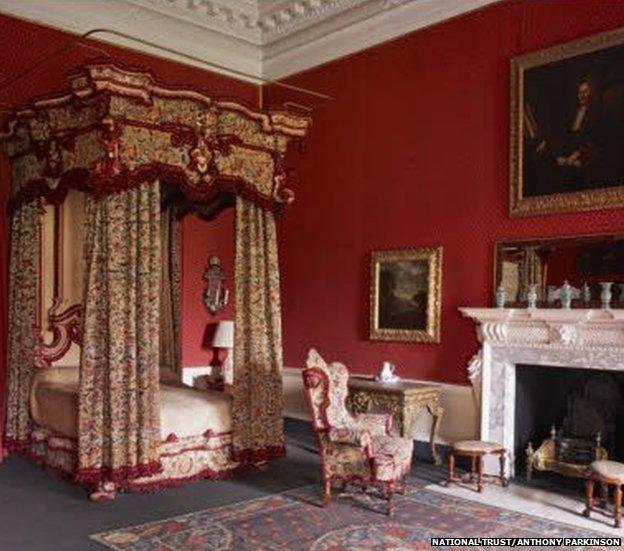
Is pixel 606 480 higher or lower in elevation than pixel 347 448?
lower

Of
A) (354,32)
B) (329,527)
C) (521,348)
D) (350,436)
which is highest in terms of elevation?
(354,32)

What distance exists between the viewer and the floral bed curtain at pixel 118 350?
18.8 ft

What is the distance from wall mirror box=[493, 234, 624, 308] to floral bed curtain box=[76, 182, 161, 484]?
3.41 meters

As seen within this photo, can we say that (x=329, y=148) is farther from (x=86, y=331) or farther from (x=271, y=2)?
(x=86, y=331)

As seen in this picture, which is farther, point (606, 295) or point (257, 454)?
point (257, 454)

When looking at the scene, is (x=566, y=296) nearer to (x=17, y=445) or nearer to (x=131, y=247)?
(x=131, y=247)

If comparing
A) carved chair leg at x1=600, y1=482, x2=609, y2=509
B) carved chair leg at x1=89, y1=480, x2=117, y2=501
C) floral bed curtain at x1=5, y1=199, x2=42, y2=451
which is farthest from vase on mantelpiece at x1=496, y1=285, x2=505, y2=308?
floral bed curtain at x1=5, y1=199, x2=42, y2=451

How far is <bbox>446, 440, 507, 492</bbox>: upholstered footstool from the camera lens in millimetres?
6203

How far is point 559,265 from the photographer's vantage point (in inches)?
258

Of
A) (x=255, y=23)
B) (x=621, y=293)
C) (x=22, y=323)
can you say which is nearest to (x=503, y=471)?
(x=621, y=293)

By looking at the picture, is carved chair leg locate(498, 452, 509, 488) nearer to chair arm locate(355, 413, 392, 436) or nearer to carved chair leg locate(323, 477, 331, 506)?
chair arm locate(355, 413, 392, 436)

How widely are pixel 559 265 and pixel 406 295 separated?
183cm

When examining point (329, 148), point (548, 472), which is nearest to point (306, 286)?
point (329, 148)

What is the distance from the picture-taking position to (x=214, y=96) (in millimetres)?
6176
